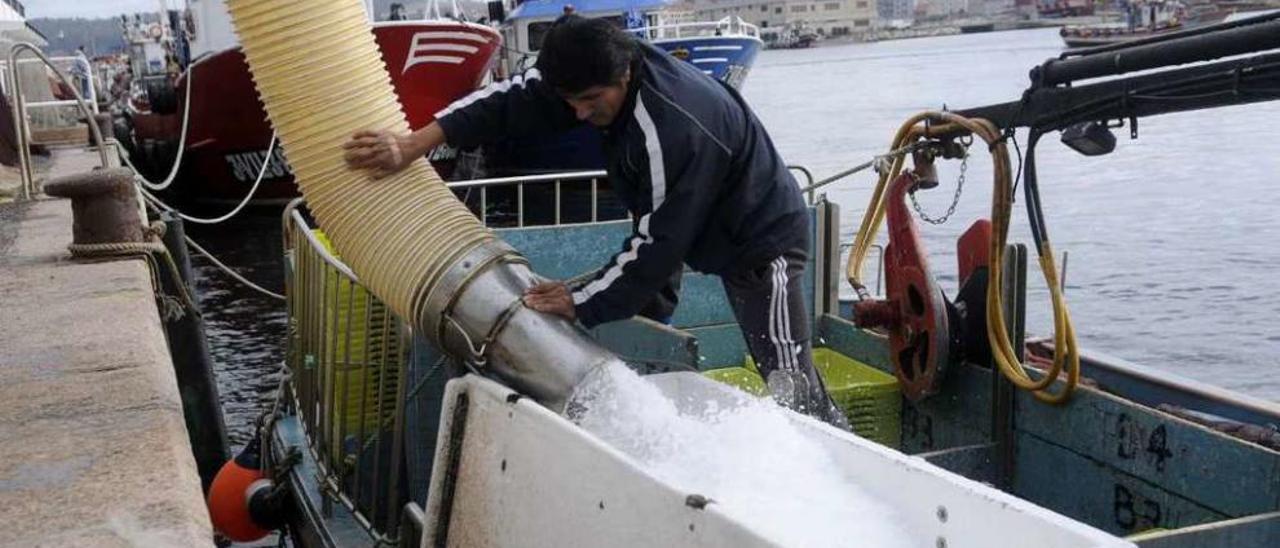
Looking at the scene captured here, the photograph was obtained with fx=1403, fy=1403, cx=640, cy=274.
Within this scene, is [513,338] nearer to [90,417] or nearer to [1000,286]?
[90,417]

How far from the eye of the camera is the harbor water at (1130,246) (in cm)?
1502

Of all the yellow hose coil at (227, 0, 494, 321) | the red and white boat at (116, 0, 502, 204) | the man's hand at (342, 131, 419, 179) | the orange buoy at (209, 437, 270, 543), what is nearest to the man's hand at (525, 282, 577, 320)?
the yellow hose coil at (227, 0, 494, 321)

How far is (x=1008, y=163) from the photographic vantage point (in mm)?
5180

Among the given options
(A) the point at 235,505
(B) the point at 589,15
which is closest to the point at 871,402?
(A) the point at 235,505

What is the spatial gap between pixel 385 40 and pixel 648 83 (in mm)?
18752

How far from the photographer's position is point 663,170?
405cm

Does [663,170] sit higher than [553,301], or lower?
higher

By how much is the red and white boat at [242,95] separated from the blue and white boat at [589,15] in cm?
234

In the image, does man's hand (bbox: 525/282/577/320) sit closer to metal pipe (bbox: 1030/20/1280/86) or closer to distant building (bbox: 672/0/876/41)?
metal pipe (bbox: 1030/20/1280/86)

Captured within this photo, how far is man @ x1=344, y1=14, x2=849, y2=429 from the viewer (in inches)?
159

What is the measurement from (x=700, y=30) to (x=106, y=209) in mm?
25743

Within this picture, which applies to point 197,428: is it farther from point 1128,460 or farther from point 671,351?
point 1128,460

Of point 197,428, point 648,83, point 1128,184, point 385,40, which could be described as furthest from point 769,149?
point 1128,184

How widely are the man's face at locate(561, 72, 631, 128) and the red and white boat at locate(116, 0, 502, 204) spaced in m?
18.1
